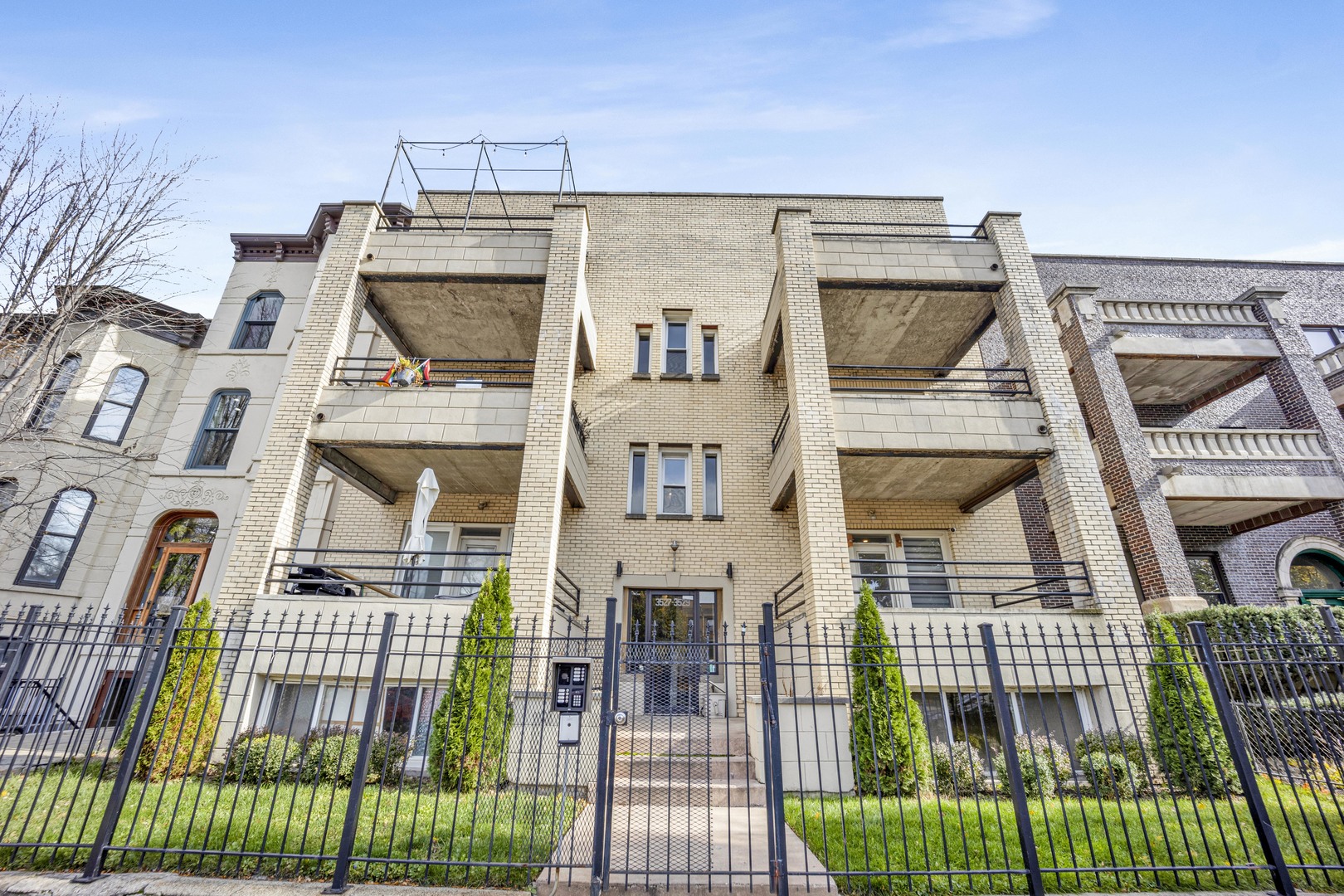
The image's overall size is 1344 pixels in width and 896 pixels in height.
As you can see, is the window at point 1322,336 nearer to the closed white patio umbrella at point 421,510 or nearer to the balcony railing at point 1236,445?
the balcony railing at point 1236,445

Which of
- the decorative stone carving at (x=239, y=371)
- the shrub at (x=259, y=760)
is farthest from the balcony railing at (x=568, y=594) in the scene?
the decorative stone carving at (x=239, y=371)

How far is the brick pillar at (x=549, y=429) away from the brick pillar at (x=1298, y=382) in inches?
624

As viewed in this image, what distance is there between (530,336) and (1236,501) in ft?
51.0

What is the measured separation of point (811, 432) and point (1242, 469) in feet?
31.8

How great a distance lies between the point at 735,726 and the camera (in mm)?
9156

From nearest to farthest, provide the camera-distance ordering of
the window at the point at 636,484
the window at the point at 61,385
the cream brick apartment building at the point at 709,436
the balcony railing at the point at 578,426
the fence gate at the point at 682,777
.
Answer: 1. the fence gate at the point at 682,777
2. the cream brick apartment building at the point at 709,436
3. the balcony railing at the point at 578,426
4. the window at the point at 636,484
5. the window at the point at 61,385

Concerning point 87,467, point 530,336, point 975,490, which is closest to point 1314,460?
point 975,490

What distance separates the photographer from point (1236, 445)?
39.5 ft

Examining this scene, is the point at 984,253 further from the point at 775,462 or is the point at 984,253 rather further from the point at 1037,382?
the point at 775,462

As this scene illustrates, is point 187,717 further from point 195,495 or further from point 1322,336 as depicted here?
point 1322,336

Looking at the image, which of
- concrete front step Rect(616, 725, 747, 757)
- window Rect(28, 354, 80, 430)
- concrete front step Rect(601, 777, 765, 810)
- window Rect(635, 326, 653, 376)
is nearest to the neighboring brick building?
concrete front step Rect(616, 725, 747, 757)

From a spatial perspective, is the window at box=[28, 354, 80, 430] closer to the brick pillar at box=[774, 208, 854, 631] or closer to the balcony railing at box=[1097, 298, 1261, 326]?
the brick pillar at box=[774, 208, 854, 631]

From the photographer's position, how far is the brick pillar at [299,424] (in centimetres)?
875

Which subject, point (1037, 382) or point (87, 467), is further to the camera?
point (87, 467)
